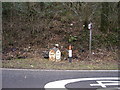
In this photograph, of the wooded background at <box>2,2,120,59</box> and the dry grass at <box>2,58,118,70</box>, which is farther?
the wooded background at <box>2,2,120,59</box>

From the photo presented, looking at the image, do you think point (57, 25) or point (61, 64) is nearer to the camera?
point (61, 64)

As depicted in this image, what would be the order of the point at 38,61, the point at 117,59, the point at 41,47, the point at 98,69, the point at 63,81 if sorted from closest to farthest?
the point at 63,81, the point at 98,69, the point at 38,61, the point at 117,59, the point at 41,47

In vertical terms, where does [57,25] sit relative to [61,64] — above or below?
above

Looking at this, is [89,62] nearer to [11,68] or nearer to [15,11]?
[11,68]

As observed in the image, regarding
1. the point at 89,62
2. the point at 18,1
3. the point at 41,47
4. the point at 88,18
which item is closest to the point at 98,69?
the point at 89,62

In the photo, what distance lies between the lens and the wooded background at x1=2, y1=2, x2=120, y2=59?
14948 millimetres

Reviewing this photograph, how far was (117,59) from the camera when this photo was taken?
13156mm

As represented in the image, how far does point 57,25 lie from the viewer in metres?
16.9

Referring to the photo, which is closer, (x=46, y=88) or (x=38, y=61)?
(x=46, y=88)

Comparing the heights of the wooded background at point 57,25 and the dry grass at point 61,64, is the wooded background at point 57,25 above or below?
above

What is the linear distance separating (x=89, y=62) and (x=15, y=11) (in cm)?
674

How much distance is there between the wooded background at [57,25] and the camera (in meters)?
14.9

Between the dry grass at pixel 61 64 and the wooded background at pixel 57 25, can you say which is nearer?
the dry grass at pixel 61 64

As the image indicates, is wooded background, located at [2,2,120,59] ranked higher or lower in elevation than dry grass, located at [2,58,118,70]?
higher
